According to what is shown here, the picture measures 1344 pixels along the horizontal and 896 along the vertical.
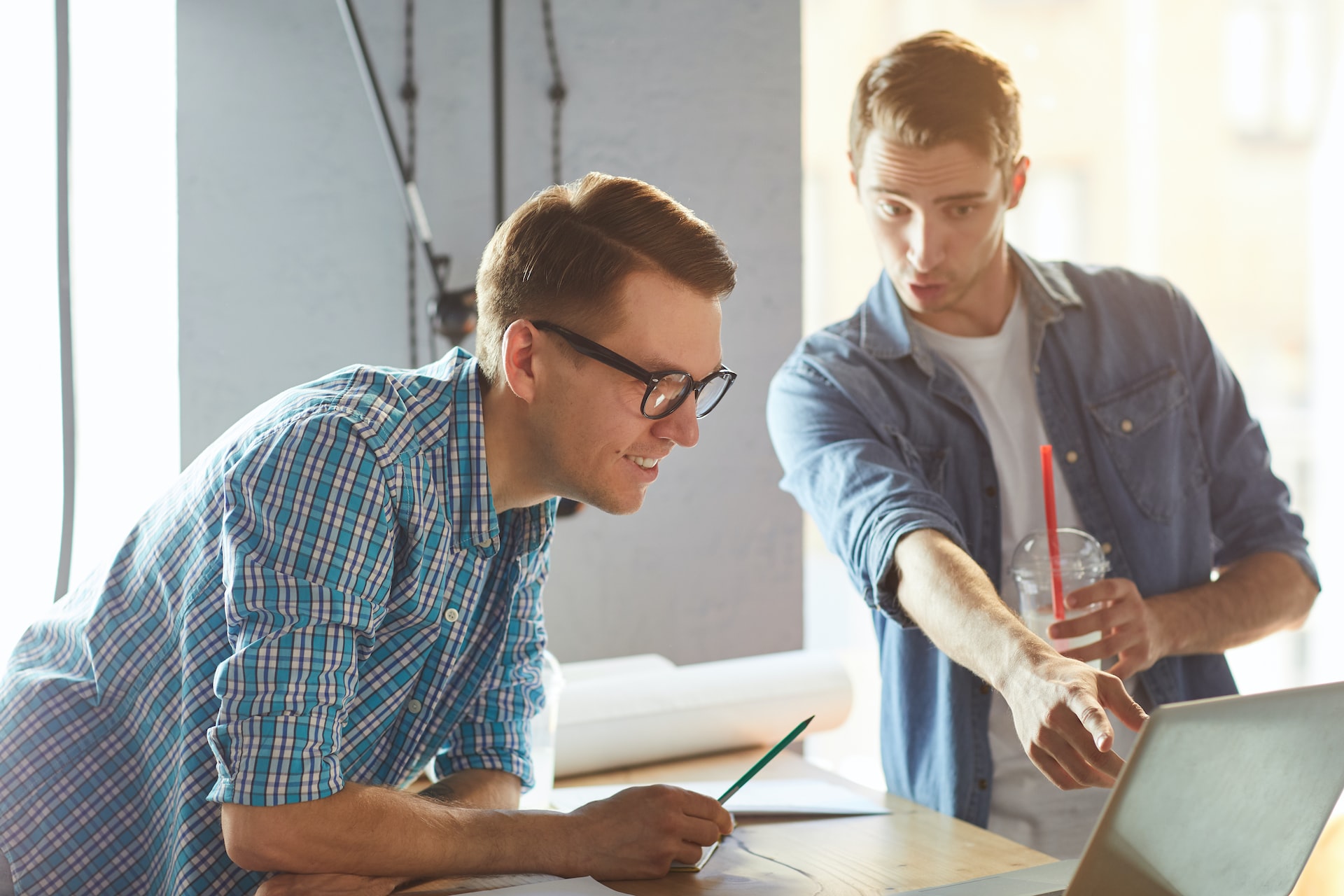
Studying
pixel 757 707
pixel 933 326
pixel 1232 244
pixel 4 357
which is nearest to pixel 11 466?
pixel 4 357

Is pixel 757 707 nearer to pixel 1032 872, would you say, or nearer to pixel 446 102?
pixel 1032 872

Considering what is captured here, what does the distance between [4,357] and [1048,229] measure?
3124 mm

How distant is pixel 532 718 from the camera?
4.51ft

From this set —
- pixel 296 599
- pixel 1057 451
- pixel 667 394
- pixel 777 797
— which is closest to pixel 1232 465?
pixel 1057 451

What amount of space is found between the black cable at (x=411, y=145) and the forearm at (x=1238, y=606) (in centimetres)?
112

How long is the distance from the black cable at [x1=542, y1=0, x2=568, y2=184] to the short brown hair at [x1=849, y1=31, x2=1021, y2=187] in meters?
0.55

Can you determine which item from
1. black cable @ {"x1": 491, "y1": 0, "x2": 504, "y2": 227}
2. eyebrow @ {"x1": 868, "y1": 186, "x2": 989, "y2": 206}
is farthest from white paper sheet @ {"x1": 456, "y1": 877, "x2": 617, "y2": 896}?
black cable @ {"x1": 491, "y1": 0, "x2": 504, "y2": 227}

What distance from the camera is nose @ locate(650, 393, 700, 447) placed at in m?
1.18

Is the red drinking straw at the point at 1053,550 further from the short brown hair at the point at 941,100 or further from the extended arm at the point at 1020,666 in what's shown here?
the short brown hair at the point at 941,100

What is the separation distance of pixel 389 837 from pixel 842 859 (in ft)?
1.43

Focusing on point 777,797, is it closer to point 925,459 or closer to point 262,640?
point 925,459

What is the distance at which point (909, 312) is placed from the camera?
1608 mm

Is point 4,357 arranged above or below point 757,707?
above

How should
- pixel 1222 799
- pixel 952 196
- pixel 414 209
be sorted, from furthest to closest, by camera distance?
pixel 414 209, pixel 952 196, pixel 1222 799
